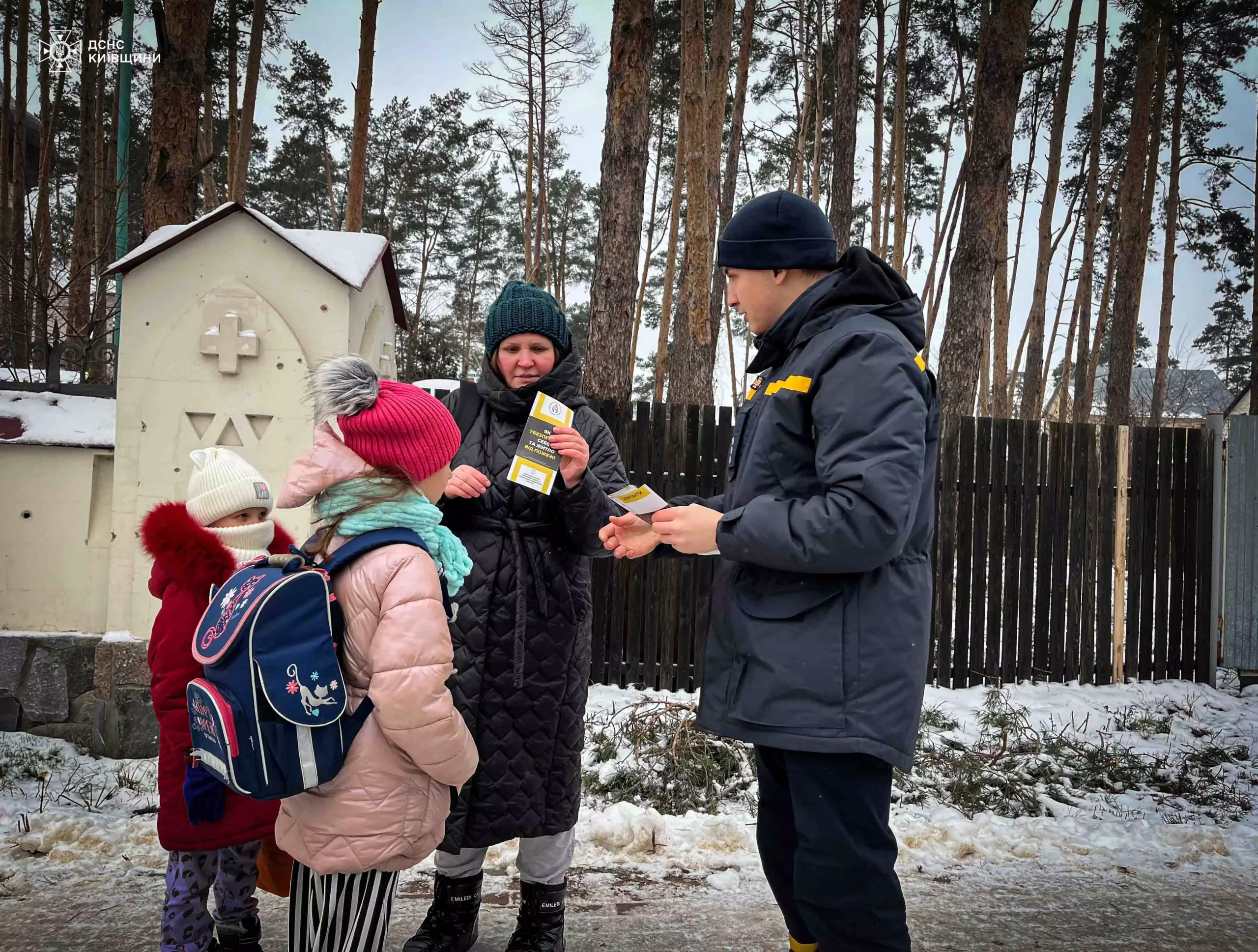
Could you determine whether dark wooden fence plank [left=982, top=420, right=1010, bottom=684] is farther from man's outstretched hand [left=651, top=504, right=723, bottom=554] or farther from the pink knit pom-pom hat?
the pink knit pom-pom hat

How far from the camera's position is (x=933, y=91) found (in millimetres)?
19625

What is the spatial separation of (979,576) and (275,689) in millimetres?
5365

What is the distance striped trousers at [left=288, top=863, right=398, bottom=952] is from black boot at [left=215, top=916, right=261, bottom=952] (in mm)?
824

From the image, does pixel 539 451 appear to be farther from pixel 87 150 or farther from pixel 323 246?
pixel 87 150

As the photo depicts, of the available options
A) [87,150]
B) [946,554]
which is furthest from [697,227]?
[87,150]

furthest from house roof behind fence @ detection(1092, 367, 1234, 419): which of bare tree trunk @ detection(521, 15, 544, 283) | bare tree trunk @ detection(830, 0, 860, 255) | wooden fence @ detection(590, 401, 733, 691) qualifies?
wooden fence @ detection(590, 401, 733, 691)

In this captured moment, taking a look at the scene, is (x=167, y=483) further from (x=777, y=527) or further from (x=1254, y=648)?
(x=1254, y=648)

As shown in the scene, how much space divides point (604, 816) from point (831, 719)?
2.33 metres

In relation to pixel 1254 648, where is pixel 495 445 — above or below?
above

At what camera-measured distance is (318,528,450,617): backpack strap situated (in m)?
1.86

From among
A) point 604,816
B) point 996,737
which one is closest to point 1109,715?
point 996,737

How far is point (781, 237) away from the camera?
6.56 ft

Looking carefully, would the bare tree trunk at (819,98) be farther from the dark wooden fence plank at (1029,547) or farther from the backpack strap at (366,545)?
the backpack strap at (366,545)

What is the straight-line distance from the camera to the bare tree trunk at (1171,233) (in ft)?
57.0
